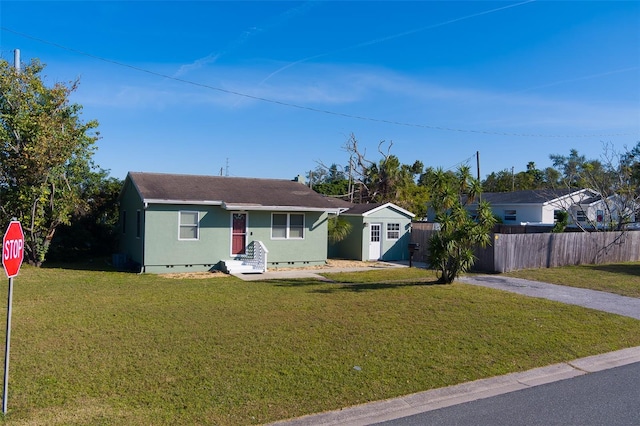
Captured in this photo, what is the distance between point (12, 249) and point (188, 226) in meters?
12.6

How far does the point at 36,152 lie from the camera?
1688cm

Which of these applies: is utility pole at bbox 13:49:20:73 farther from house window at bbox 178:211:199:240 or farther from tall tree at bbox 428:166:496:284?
tall tree at bbox 428:166:496:284

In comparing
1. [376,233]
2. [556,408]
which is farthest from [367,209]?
[556,408]

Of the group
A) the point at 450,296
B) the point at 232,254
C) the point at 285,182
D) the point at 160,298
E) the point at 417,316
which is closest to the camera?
the point at 417,316

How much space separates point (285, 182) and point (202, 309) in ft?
43.1

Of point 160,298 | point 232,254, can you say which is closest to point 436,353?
point 160,298

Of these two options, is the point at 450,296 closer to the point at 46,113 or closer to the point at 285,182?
the point at 285,182

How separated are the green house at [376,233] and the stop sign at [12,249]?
17260mm

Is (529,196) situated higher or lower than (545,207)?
higher

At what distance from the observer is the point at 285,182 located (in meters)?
23.0

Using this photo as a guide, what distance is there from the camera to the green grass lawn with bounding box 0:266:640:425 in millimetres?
5426

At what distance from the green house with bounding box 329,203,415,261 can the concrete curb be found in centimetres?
1456

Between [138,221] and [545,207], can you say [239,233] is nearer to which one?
[138,221]

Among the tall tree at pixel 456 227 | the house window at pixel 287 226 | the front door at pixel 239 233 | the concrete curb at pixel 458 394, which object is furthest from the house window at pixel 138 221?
the concrete curb at pixel 458 394
